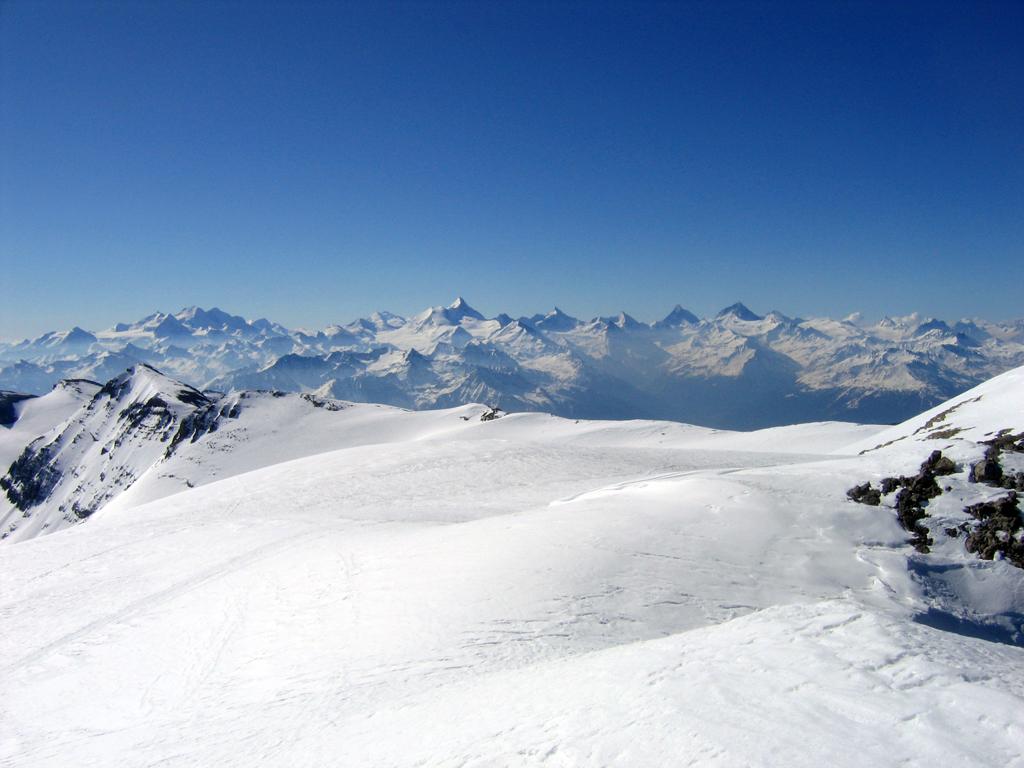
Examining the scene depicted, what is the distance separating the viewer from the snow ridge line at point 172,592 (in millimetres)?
15867

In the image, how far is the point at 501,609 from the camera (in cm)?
1328

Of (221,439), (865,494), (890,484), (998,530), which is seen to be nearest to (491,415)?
(221,439)

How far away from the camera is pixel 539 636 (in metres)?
12.0

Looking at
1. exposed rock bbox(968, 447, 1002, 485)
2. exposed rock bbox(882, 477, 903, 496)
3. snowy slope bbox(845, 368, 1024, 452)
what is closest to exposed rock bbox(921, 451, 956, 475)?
exposed rock bbox(968, 447, 1002, 485)

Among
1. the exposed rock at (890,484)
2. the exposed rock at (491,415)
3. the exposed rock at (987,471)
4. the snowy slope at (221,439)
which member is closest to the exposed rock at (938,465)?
the exposed rock at (987,471)

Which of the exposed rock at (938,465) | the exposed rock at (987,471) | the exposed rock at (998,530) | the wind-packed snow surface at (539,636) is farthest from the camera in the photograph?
the exposed rock at (938,465)

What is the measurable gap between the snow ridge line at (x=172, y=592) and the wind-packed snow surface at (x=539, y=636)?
0.12m

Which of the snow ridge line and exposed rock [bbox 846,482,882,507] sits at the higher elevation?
exposed rock [bbox 846,482,882,507]

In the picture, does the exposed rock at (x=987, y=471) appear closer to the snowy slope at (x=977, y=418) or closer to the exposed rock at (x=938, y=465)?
the exposed rock at (x=938, y=465)

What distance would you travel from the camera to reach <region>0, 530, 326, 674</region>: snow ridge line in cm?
1587

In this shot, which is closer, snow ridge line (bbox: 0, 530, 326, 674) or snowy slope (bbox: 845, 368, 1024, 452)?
snow ridge line (bbox: 0, 530, 326, 674)

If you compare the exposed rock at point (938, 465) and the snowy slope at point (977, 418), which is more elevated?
the snowy slope at point (977, 418)

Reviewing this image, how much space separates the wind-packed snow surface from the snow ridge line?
116mm

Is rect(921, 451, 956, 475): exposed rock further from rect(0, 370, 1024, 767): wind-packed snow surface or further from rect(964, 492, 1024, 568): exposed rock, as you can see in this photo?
rect(964, 492, 1024, 568): exposed rock
